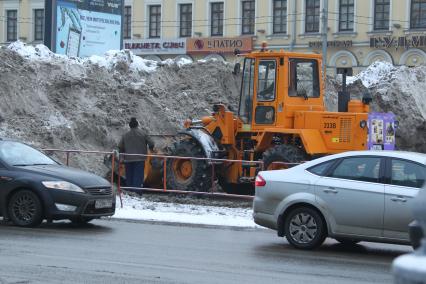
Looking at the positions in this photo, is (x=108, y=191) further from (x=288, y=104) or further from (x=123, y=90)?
(x=123, y=90)

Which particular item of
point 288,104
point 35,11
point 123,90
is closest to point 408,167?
point 288,104

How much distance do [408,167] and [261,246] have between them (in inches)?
98.0

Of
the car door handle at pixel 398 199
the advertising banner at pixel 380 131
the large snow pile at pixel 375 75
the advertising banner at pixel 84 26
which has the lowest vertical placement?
the car door handle at pixel 398 199

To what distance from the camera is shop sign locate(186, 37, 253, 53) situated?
5472cm

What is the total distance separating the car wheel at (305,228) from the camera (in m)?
12.2

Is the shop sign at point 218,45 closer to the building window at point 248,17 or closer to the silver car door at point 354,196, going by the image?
the building window at point 248,17

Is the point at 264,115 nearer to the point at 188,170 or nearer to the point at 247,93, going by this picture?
the point at 247,93

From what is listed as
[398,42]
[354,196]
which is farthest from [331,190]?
[398,42]

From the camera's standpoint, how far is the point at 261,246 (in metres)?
12.8

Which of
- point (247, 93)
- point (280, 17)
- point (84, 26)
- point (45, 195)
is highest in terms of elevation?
point (280, 17)

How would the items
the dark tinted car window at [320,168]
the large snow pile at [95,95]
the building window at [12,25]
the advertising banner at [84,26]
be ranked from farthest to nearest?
the building window at [12,25] < the advertising banner at [84,26] < the large snow pile at [95,95] < the dark tinted car window at [320,168]

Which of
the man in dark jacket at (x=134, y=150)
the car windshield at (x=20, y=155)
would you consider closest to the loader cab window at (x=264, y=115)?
the man in dark jacket at (x=134, y=150)

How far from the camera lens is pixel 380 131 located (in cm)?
1827

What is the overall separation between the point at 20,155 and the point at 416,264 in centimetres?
1164
